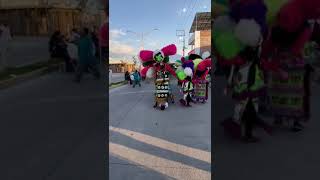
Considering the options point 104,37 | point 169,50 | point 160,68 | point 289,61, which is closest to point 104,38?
point 104,37

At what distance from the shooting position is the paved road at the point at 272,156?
1.45m

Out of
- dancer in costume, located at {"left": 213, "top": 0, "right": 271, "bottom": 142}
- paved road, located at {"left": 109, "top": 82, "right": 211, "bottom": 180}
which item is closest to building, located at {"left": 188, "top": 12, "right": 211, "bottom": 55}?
dancer in costume, located at {"left": 213, "top": 0, "right": 271, "bottom": 142}

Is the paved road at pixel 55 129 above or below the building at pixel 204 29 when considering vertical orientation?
below

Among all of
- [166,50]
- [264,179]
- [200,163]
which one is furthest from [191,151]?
[166,50]

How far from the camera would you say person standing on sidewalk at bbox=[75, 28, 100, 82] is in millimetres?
1427

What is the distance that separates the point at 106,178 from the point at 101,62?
52 centimetres

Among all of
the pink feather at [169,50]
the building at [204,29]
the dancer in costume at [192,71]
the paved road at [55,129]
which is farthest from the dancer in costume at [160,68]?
the paved road at [55,129]

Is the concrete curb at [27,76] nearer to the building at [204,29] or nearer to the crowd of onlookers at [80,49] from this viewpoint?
the crowd of onlookers at [80,49]

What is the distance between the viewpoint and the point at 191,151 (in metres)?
2.32

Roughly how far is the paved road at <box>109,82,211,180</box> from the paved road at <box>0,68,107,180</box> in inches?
21.9

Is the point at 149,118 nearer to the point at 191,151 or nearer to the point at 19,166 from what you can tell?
the point at 191,151

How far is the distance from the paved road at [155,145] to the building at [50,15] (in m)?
0.69

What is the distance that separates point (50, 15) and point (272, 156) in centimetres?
115

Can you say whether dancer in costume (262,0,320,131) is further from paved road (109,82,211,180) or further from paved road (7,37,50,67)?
paved road (7,37,50,67)
